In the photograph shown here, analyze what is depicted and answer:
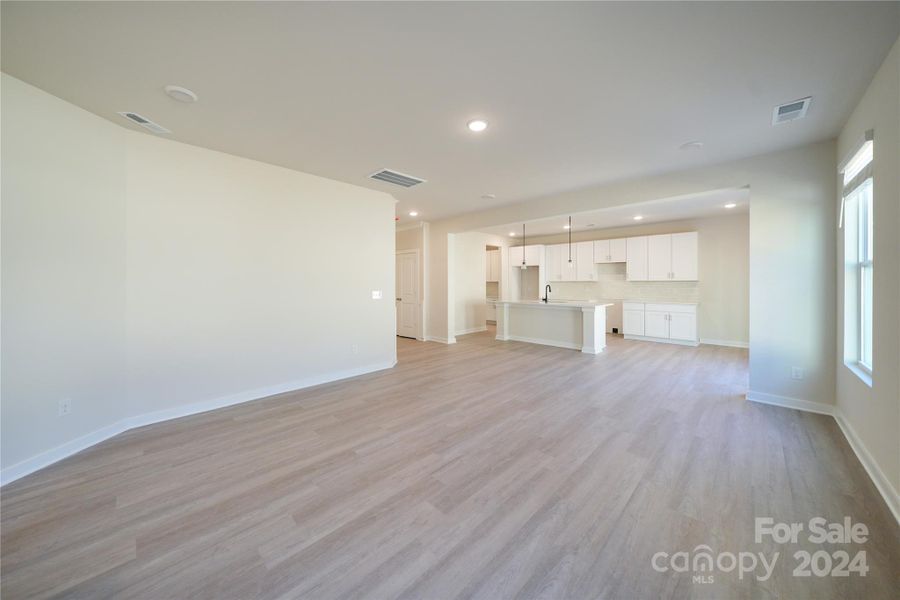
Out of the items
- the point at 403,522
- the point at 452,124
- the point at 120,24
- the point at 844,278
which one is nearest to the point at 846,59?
the point at 844,278

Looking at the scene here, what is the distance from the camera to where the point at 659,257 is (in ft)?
23.5

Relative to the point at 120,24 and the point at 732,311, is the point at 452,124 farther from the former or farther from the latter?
the point at 732,311

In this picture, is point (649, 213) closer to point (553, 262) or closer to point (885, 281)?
point (553, 262)

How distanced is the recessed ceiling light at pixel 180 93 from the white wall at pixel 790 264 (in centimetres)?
501

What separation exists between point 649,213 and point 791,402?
4.05 metres

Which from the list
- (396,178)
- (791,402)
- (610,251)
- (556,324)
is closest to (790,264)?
(791,402)

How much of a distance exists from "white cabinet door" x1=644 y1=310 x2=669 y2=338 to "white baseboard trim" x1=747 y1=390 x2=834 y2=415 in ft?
12.1

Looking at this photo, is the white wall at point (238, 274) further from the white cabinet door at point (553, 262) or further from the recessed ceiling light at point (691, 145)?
the white cabinet door at point (553, 262)

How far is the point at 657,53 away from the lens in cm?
197

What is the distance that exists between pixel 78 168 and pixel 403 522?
3573 millimetres

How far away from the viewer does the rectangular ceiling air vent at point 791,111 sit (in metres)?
2.49

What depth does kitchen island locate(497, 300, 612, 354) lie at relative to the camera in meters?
6.06

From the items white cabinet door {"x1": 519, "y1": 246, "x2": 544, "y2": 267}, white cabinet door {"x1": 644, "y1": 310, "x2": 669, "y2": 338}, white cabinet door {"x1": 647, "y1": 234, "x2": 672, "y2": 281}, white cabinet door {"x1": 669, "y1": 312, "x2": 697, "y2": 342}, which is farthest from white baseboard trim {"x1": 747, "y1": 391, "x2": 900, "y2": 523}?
white cabinet door {"x1": 519, "y1": 246, "x2": 544, "y2": 267}

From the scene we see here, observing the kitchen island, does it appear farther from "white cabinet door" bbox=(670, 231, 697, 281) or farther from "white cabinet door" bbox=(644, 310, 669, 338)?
"white cabinet door" bbox=(670, 231, 697, 281)
